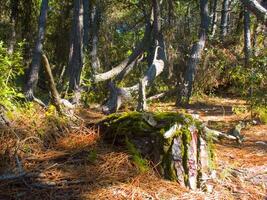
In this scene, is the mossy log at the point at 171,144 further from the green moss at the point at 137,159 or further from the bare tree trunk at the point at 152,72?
the bare tree trunk at the point at 152,72

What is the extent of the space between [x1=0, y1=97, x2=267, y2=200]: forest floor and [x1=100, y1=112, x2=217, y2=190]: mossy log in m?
0.10

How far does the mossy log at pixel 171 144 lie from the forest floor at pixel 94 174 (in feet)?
0.31

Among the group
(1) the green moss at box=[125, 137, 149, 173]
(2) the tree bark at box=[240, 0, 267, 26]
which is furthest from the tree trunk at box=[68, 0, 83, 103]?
(2) the tree bark at box=[240, 0, 267, 26]

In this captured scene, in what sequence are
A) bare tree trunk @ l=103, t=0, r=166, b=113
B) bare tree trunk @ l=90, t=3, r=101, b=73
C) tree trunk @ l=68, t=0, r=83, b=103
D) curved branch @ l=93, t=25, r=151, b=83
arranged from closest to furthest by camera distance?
bare tree trunk @ l=103, t=0, r=166, b=113, tree trunk @ l=68, t=0, r=83, b=103, curved branch @ l=93, t=25, r=151, b=83, bare tree trunk @ l=90, t=3, r=101, b=73

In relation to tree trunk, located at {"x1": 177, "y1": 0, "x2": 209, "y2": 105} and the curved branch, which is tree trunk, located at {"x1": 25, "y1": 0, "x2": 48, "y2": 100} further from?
tree trunk, located at {"x1": 177, "y1": 0, "x2": 209, "y2": 105}

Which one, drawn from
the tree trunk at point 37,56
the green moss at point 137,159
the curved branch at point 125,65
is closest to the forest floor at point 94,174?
the green moss at point 137,159

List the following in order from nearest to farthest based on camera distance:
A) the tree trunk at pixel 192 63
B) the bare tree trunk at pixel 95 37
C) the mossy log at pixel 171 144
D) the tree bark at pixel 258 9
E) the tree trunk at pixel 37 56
→ the mossy log at pixel 171 144 → the tree bark at pixel 258 9 → the tree trunk at pixel 37 56 → the tree trunk at pixel 192 63 → the bare tree trunk at pixel 95 37

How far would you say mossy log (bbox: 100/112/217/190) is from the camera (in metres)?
3.24

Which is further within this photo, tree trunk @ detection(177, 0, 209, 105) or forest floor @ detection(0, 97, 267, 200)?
tree trunk @ detection(177, 0, 209, 105)

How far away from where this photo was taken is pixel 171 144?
10.8ft

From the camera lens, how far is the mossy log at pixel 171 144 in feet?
10.6

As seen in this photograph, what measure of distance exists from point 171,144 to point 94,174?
26.2 inches

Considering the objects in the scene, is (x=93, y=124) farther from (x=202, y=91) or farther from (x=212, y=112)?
(x=202, y=91)

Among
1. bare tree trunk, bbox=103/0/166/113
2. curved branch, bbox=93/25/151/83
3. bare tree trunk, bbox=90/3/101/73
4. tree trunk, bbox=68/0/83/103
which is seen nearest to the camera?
bare tree trunk, bbox=103/0/166/113
